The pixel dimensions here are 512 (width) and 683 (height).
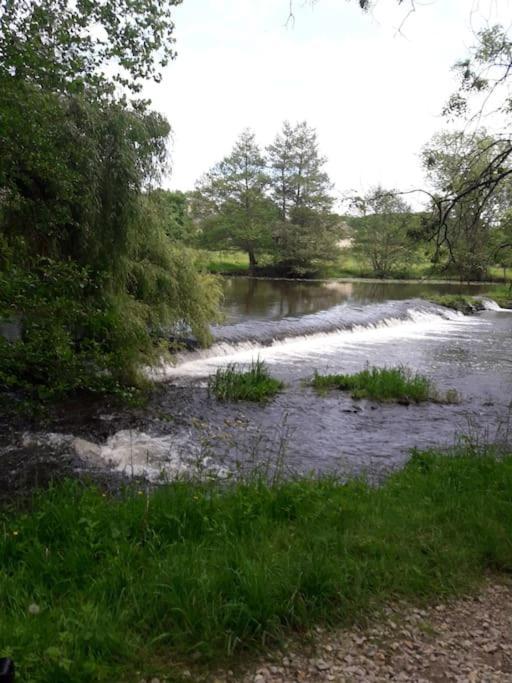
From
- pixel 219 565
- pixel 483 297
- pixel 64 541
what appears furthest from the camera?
pixel 483 297

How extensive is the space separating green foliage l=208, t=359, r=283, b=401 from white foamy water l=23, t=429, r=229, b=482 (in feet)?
7.82

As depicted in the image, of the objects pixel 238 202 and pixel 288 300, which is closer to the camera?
pixel 288 300

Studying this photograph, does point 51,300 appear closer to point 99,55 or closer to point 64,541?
point 64,541

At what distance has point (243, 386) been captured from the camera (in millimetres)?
10758

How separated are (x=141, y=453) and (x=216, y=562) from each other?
13.5 ft

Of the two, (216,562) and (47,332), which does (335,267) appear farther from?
(216,562)

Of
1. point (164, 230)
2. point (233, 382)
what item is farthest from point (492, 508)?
point (164, 230)

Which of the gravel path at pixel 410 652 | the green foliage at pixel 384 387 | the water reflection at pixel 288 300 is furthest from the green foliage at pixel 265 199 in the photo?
the gravel path at pixel 410 652

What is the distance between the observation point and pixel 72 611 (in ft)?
10.0

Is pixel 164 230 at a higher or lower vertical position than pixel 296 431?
higher

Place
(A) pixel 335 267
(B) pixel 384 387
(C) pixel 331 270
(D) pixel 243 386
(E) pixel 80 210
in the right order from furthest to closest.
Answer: (A) pixel 335 267
(C) pixel 331 270
(B) pixel 384 387
(D) pixel 243 386
(E) pixel 80 210

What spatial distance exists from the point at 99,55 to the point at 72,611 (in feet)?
21.8

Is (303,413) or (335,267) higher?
(335,267)

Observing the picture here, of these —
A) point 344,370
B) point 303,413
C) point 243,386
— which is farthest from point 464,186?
point 344,370
